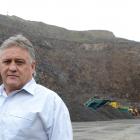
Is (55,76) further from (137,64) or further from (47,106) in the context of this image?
(47,106)

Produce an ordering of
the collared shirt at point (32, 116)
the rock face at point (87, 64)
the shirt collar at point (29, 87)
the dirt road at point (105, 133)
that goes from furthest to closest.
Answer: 1. the rock face at point (87, 64)
2. the dirt road at point (105, 133)
3. the shirt collar at point (29, 87)
4. the collared shirt at point (32, 116)

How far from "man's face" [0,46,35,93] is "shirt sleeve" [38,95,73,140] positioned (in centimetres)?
26

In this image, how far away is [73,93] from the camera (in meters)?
41.2

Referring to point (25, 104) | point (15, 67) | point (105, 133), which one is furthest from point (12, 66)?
point (105, 133)

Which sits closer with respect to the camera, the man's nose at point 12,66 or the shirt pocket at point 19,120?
the shirt pocket at point 19,120

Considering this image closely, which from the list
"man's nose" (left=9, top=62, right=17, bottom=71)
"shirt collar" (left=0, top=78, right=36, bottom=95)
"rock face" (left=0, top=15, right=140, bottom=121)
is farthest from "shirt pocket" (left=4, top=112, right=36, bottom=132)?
"rock face" (left=0, top=15, right=140, bottom=121)

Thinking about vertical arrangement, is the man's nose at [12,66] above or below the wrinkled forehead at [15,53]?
below

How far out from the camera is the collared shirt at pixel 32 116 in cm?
260

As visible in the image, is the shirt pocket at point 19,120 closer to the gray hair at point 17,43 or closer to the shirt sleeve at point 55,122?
the shirt sleeve at point 55,122

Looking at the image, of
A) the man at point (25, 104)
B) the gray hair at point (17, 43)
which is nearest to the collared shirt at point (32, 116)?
the man at point (25, 104)

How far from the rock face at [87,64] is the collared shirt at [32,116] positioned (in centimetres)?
3428

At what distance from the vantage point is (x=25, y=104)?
2693mm

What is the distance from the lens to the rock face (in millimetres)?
41625

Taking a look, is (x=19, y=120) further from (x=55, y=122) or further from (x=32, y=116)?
(x=55, y=122)
